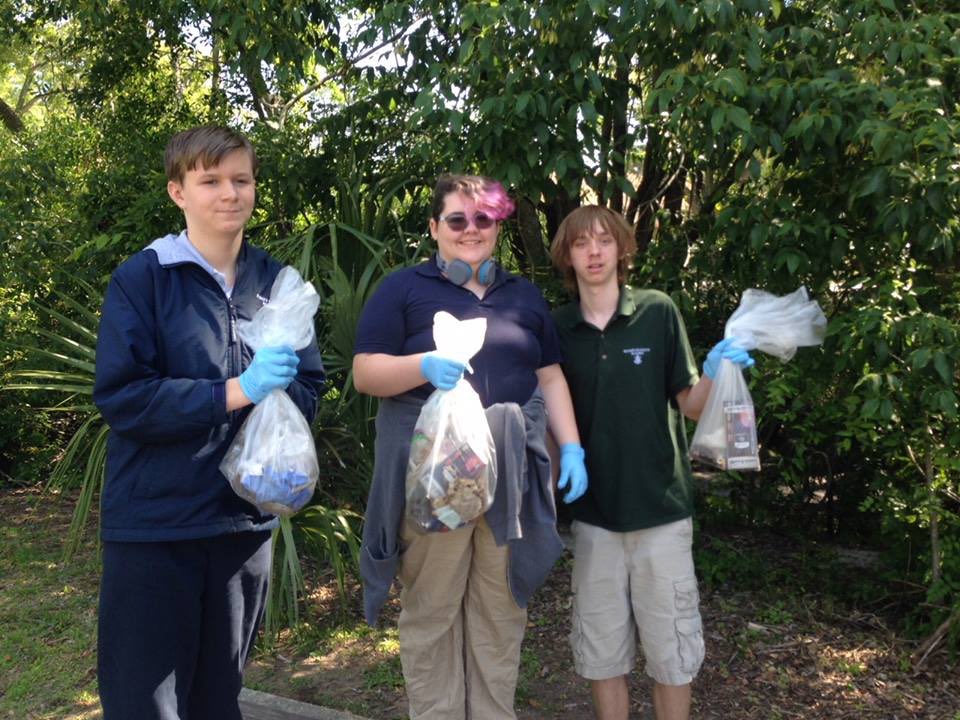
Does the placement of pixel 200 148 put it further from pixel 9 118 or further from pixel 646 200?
pixel 9 118

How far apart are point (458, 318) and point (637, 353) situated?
0.61 meters

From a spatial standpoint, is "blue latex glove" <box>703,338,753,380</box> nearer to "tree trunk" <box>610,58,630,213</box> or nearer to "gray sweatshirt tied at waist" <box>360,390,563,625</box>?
"gray sweatshirt tied at waist" <box>360,390,563,625</box>

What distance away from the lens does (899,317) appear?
3287 millimetres

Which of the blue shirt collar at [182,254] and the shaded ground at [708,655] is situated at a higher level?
the blue shirt collar at [182,254]

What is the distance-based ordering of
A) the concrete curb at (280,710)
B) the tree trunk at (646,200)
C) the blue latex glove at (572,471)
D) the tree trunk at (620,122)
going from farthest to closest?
the tree trunk at (646,200) → the tree trunk at (620,122) → the concrete curb at (280,710) → the blue latex glove at (572,471)

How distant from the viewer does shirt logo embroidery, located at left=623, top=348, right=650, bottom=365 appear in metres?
3.08

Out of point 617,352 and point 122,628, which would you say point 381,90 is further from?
point 122,628

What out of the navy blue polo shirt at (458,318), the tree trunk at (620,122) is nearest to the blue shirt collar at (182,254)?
the navy blue polo shirt at (458,318)

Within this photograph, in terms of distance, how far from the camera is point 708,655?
4238mm

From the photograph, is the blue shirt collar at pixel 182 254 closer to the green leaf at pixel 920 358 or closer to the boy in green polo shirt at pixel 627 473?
the boy in green polo shirt at pixel 627 473

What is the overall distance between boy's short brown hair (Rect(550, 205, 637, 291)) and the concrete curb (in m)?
1.94

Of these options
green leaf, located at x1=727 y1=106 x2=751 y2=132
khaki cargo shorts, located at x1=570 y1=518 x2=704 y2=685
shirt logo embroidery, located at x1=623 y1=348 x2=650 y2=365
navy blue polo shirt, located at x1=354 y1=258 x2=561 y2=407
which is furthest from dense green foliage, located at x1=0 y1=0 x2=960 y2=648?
navy blue polo shirt, located at x1=354 y1=258 x2=561 y2=407

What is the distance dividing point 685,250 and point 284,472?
2.55 meters

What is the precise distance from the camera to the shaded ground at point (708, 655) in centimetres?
385
